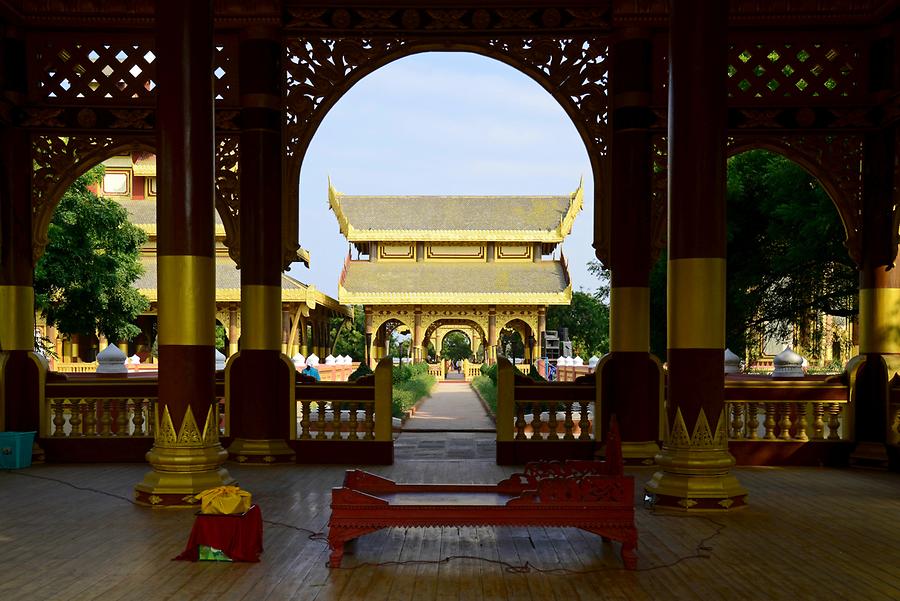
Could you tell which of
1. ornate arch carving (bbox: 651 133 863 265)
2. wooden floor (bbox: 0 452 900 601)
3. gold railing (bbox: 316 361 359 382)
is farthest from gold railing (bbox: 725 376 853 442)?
gold railing (bbox: 316 361 359 382)

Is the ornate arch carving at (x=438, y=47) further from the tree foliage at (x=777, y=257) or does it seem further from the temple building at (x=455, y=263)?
the temple building at (x=455, y=263)

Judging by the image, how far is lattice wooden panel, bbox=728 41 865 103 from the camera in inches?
320

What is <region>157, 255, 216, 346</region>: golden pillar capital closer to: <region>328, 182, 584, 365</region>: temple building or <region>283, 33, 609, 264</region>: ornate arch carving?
<region>283, 33, 609, 264</region>: ornate arch carving

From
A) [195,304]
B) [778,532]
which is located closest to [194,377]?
[195,304]

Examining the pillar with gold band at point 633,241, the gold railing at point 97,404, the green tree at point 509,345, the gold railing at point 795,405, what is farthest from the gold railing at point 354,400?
the green tree at point 509,345

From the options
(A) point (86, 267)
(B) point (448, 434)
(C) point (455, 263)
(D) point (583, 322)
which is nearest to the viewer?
(B) point (448, 434)

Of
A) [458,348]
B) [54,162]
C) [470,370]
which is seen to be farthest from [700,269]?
[458,348]

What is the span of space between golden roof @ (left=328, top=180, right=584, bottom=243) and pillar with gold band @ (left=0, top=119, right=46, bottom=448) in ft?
85.2

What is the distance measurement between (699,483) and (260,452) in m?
4.20

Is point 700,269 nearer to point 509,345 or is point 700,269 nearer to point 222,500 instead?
point 222,500

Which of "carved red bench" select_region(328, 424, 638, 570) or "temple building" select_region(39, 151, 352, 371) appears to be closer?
"carved red bench" select_region(328, 424, 638, 570)

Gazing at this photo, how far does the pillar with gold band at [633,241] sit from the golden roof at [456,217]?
86.4ft

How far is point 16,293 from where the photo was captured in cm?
817

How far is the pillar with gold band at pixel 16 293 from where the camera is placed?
814 cm
